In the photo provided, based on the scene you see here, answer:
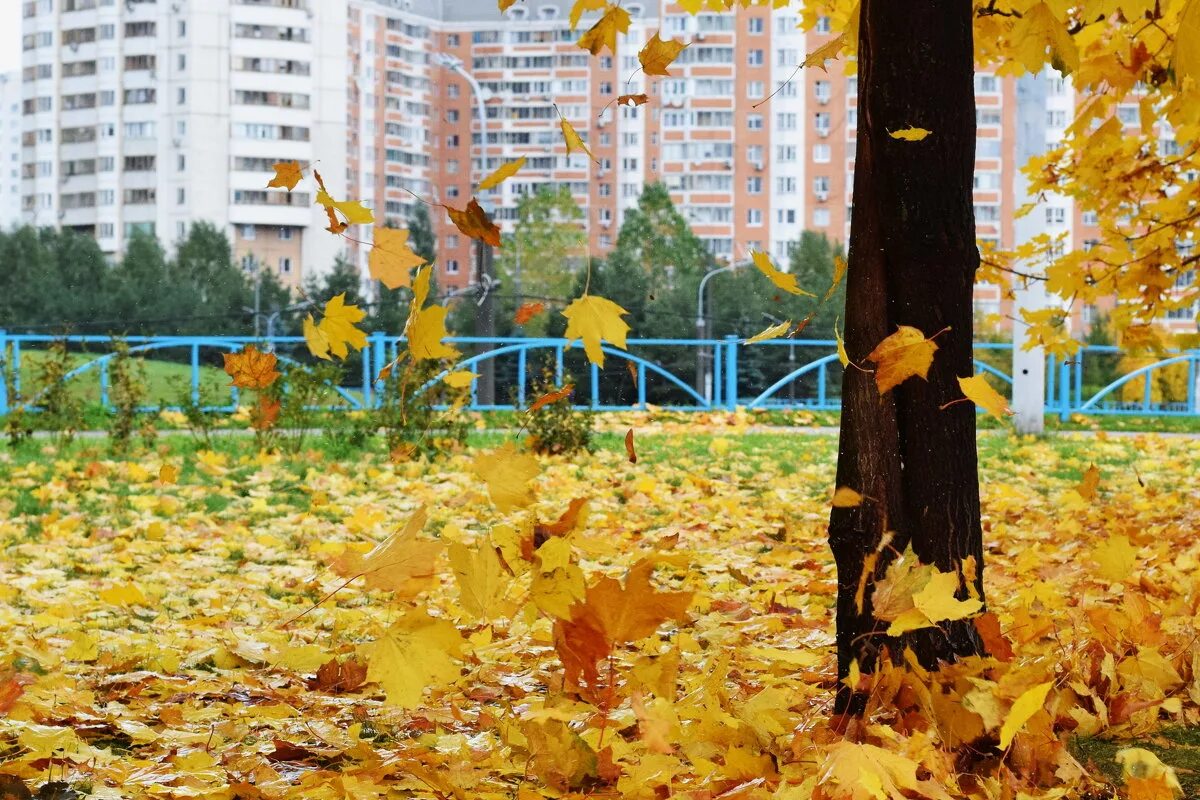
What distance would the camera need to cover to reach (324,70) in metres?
67.8

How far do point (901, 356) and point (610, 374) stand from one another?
1953 centimetres

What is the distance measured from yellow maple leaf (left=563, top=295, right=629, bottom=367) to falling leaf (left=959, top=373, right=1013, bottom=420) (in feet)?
1.78

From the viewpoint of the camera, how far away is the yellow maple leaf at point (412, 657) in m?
1.75

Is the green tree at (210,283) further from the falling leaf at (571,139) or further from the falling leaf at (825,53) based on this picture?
the falling leaf at (571,139)

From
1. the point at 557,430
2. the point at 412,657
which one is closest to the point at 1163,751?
the point at 412,657

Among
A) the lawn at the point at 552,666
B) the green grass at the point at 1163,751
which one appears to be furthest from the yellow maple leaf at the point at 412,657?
the green grass at the point at 1163,751

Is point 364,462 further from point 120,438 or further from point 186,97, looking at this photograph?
point 186,97

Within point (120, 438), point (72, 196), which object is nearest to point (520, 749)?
point (120, 438)

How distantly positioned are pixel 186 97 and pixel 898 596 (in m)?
67.7

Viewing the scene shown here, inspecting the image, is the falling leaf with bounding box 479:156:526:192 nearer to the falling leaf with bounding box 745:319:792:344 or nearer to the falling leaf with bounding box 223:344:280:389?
the falling leaf with bounding box 745:319:792:344

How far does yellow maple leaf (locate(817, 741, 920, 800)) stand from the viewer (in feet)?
5.14

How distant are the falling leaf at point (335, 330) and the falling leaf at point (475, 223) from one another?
10.2 inches

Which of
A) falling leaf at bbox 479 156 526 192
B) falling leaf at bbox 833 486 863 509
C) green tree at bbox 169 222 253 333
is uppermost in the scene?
green tree at bbox 169 222 253 333

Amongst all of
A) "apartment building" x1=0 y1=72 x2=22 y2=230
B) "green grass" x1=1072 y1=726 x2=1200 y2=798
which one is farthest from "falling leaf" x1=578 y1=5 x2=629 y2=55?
"apartment building" x1=0 y1=72 x2=22 y2=230
